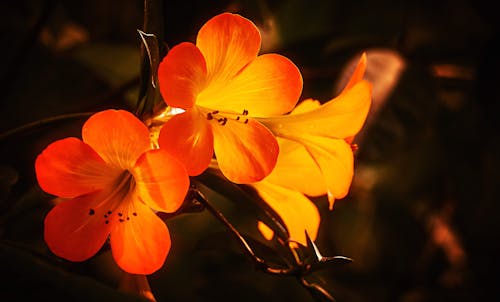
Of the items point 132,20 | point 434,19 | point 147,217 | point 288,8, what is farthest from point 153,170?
point 434,19

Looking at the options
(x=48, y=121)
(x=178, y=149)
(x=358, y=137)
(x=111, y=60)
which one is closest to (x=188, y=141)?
(x=178, y=149)

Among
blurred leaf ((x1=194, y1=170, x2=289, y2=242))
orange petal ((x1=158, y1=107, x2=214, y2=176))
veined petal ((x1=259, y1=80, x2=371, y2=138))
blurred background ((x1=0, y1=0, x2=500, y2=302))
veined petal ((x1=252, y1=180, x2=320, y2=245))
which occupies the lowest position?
blurred background ((x1=0, y1=0, x2=500, y2=302))

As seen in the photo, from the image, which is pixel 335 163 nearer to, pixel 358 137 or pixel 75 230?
pixel 75 230

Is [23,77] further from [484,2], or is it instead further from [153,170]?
[484,2]

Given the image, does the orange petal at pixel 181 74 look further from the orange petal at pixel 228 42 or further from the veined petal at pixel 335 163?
the veined petal at pixel 335 163

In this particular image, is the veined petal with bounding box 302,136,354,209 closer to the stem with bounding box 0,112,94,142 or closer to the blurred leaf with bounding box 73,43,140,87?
the stem with bounding box 0,112,94,142

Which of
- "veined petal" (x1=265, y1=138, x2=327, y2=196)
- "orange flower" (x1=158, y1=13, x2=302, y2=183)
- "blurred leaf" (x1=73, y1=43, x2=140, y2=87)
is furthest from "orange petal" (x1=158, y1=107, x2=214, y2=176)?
"blurred leaf" (x1=73, y1=43, x2=140, y2=87)

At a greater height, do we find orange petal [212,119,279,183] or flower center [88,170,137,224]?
orange petal [212,119,279,183]
